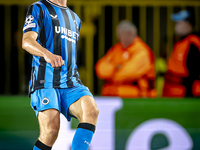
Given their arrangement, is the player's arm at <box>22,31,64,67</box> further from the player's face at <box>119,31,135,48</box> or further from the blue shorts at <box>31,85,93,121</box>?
the player's face at <box>119,31,135,48</box>

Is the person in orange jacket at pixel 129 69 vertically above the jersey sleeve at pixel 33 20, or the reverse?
the jersey sleeve at pixel 33 20

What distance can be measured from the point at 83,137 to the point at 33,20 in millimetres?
993

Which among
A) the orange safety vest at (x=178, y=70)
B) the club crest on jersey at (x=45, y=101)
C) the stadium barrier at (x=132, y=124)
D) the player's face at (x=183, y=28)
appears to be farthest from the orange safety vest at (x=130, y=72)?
the club crest on jersey at (x=45, y=101)

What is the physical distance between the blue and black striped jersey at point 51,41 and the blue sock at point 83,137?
0.38 m

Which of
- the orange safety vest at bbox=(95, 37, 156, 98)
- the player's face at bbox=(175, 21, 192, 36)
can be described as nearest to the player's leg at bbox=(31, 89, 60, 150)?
the orange safety vest at bbox=(95, 37, 156, 98)

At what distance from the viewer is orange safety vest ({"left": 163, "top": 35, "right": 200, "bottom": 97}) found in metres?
4.37

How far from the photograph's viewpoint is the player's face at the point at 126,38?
173 inches

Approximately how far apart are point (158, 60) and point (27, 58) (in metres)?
1.97

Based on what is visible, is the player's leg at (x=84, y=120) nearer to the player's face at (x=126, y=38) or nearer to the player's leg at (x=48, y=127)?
the player's leg at (x=48, y=127)

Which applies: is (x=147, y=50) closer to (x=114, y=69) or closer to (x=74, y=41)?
(x=114, y=69)

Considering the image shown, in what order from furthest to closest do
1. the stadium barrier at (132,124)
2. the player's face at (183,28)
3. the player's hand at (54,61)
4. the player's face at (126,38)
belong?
the player's face at (183,28) < the player's face at (126,38) < the stadium barrier at (132,124) < the player's hand at (54,61)

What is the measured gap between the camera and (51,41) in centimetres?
257

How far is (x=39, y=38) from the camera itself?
2.54 m

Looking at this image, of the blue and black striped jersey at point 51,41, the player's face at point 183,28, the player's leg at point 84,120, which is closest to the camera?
the player's leg at point 84,120
